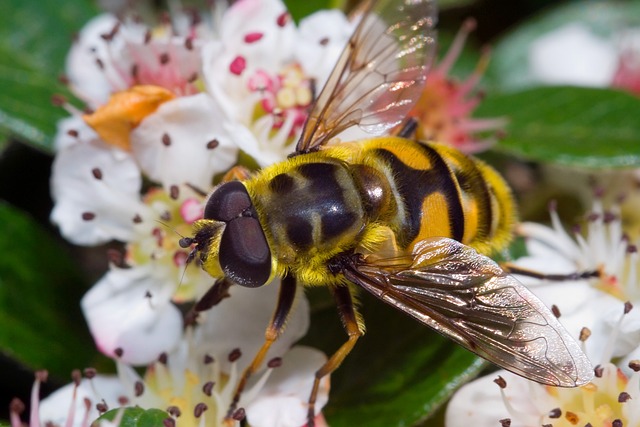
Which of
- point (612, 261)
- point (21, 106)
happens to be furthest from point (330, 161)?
point (21, 106)

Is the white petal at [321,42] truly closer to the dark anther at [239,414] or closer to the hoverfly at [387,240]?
the hoverfly at [387,240]

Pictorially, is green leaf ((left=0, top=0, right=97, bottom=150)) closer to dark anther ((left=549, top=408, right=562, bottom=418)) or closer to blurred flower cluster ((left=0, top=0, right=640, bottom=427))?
blurred flower cluster ((left=0, top=0, right=640, bottom=427))

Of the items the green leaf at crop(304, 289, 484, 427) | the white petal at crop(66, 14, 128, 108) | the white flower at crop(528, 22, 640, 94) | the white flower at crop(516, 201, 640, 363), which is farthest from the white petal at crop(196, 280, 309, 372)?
the white flower at crop(528, 22, 640, 94)

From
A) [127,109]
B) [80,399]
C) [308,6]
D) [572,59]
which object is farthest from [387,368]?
[572,59]

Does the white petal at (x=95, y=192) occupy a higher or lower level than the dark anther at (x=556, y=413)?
higher

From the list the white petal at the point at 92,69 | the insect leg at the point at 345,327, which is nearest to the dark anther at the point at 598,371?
the insect leg at the point at 345,327

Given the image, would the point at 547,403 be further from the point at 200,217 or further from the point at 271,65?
the point at 271,65

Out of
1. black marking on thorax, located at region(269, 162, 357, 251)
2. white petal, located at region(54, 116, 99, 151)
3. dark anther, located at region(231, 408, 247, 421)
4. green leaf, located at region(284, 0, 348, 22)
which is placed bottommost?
dark anther, located at region(231, 408, 247, 421)

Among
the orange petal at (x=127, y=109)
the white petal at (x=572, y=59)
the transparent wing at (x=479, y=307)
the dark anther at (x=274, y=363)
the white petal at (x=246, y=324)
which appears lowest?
the dark anther at (x=274, y=363)
